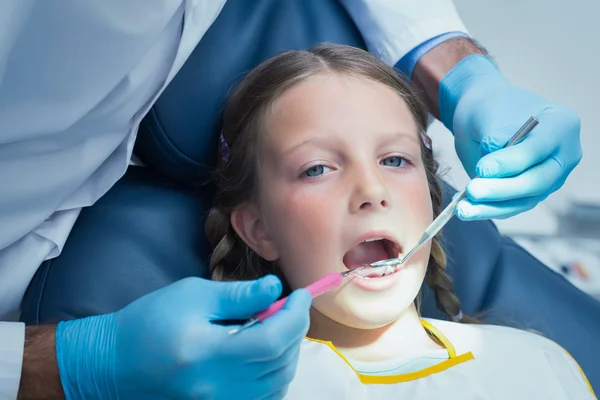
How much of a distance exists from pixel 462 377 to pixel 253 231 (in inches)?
19.3

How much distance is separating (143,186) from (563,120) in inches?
34.8

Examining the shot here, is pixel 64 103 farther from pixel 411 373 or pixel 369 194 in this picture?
pixel 411 373

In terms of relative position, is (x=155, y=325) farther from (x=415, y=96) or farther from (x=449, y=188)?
(x=449, y=188)

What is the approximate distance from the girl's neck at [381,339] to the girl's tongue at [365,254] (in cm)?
13

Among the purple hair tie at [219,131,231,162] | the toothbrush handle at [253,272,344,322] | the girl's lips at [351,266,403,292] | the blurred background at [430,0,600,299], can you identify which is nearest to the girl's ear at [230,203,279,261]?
the purple hair tie at [219,131,231,162]

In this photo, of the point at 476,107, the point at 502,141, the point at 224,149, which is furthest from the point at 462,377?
the point at 224,149

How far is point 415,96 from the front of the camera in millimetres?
1539

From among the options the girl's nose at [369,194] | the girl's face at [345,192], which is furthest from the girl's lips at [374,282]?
the girl's nose at [369,194]

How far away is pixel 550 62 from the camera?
2.62 meters

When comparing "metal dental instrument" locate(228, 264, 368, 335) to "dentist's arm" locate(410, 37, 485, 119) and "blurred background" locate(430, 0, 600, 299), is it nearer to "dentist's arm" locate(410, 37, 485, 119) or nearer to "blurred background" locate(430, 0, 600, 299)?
"dentist's arm" locate(410, 37, 485, 119)

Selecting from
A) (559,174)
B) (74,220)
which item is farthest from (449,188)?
(74,220)

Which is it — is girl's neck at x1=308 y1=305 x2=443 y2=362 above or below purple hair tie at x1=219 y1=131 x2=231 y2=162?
below

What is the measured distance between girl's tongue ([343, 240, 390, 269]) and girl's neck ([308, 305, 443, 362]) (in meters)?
0.13

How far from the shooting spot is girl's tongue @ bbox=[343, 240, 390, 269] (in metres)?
1.34
